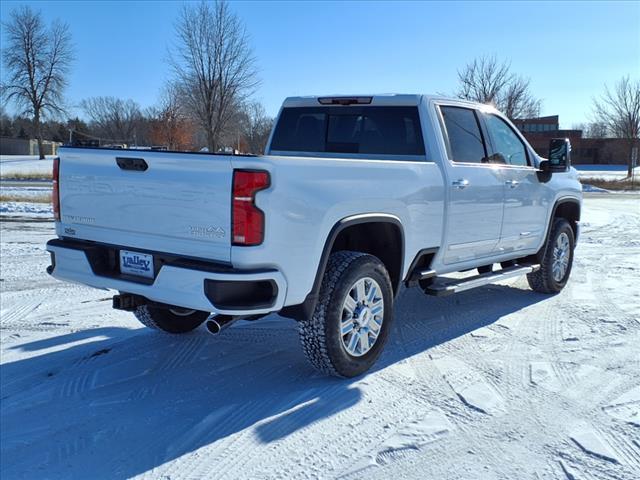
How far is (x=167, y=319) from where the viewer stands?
5035 mm

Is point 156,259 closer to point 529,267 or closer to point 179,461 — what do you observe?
point 179,461

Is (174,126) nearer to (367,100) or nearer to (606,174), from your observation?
(367,100)

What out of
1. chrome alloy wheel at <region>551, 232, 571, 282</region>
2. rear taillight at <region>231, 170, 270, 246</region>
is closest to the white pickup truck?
rear taillight at <region>231, 170, 270, 246</region>

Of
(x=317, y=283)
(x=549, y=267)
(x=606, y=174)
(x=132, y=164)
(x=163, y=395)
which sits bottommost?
(x=163, y=395)

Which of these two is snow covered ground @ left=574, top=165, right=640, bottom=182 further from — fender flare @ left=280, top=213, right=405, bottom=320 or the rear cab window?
fender flare @ left=280, top=213, right=405, bottom=320

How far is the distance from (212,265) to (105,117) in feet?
216

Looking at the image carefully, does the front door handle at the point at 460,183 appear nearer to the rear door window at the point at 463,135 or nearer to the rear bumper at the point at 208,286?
the rear door window at the point at 463,135

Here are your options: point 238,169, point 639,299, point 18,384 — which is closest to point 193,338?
point 18,384

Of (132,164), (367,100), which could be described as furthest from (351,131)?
(132,164)

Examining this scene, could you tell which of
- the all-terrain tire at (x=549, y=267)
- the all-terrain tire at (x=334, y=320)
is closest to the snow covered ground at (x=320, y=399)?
the all-terrain tire at (x=334, y=320)

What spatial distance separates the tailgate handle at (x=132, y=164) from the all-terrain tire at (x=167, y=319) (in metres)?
1.39

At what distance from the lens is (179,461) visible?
3076 millimetres

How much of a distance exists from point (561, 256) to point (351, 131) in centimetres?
316

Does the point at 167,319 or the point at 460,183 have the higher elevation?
the point at 460,183
